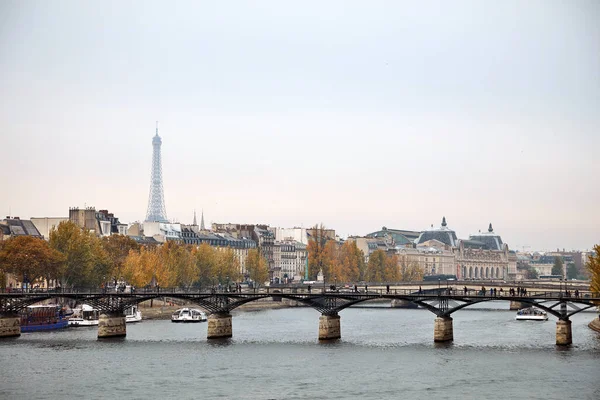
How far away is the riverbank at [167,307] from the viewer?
137m

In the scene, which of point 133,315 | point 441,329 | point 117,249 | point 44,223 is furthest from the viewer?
point 44,223

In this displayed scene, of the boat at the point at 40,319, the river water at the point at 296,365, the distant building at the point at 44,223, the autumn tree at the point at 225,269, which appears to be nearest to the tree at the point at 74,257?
the boat at the point at 40,319

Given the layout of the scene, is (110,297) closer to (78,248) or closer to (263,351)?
(263,351)

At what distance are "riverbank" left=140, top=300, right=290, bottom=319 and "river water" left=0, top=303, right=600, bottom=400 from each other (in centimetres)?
2161

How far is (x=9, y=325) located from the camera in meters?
102

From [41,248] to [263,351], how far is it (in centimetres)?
4615

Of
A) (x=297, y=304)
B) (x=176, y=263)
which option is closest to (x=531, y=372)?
(x=176, y=263)

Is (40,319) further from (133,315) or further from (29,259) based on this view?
(29,259)

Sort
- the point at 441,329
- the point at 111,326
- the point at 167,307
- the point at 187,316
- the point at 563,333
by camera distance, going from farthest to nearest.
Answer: the point at 167,307
the point at 187,316
the point at 111,326
the point at 441,329
the point at 563,333

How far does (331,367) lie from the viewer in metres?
80.8

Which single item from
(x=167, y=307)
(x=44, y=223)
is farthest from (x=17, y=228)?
(x=167, y=307)

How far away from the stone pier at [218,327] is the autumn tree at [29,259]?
32252 millimetres

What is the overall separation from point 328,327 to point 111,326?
18.8 metres

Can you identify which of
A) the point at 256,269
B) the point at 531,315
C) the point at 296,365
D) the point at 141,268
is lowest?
the point at 296,365
